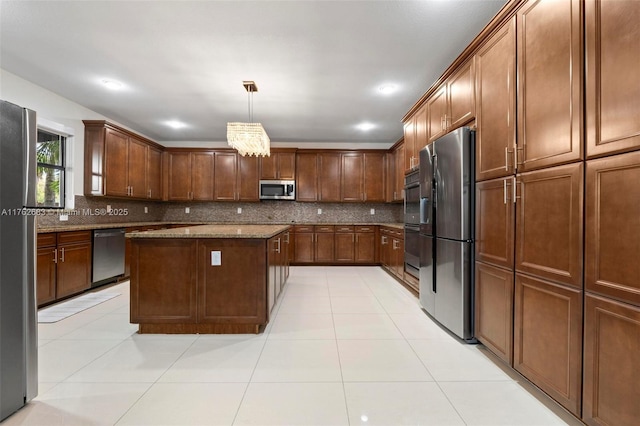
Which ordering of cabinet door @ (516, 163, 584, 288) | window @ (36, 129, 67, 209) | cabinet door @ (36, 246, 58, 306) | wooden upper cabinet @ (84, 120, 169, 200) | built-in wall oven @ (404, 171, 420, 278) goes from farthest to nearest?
wooden upper cabinet @ (84, 120, 169, 200) < window @ (36, 129, 67, 209) < built-in wall oven @ (404, 171, 420, 278) < cabinet door @ (36, 246, 58, 306) < cabinet door @ (516, 163, 584, 288)

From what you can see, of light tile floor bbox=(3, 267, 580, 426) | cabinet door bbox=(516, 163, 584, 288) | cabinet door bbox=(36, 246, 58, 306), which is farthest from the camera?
cabinet door bbox=(36, 246, 58, 306)

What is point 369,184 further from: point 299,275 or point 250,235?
point 250,235

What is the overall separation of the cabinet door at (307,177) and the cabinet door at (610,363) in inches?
198

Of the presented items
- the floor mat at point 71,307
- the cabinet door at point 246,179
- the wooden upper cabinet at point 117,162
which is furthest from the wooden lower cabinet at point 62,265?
the cabinet door at point 246,179

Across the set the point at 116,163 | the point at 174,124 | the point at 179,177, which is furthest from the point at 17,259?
the point at 179,177

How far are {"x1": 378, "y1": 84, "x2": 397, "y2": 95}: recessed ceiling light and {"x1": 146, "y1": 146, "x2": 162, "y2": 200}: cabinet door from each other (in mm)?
4555

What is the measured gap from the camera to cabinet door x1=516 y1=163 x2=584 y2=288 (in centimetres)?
138

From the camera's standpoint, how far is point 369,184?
6.05m

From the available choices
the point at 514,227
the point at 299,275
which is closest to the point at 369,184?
the point at 299,275

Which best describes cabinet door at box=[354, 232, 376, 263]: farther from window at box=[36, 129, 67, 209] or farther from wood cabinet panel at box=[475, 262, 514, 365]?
window at box=[36, 129, 67, 209]

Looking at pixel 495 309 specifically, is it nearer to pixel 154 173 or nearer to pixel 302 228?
pixel 302 228

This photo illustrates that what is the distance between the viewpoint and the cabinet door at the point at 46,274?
10.2 ft

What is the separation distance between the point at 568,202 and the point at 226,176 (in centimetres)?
570

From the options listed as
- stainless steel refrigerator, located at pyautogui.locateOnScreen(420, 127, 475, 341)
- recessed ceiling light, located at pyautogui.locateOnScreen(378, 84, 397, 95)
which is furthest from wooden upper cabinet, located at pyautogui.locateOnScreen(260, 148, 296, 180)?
stainless steel refrigerator, located at pyautogui.locateOnScreen(420, 127, 475, 341)
